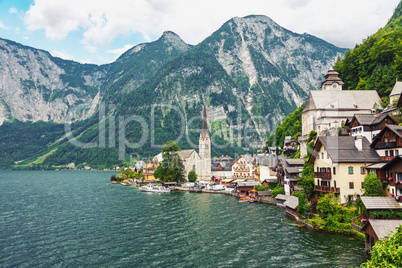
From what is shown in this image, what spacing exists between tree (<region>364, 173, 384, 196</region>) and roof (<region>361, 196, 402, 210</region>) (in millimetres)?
3237

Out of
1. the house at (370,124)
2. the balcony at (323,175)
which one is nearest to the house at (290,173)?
the balcony at (323,175)

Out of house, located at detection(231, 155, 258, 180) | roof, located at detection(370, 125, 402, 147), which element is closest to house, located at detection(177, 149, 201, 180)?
house, located at detection(231, 155, 258, 180)

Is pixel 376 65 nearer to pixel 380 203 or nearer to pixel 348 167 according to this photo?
pixel 348 167

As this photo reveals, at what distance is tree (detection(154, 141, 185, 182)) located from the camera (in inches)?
4781

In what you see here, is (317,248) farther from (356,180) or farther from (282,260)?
(356,180)

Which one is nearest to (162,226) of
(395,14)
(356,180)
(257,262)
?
(257,262)

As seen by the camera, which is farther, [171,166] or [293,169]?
[171,166]

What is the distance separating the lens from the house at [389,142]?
41.4 meters

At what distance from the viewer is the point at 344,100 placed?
77.8 metres

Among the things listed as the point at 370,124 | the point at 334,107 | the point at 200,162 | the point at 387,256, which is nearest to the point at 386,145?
the point at 370,124

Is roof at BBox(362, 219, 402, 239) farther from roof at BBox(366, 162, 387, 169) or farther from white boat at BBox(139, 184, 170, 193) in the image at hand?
white boat at BBox(139, 184, 170, 193)

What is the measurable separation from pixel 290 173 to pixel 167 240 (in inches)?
1468

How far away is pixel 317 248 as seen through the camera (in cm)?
3544

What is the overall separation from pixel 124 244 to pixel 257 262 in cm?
1813
